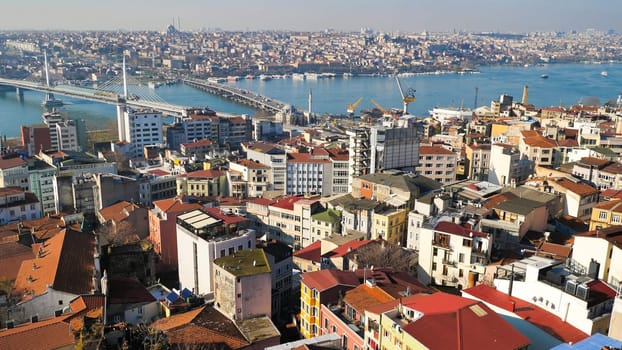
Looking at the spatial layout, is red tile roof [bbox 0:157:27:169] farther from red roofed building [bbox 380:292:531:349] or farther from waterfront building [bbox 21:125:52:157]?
red roofed building [bbox 380:292:531:349]

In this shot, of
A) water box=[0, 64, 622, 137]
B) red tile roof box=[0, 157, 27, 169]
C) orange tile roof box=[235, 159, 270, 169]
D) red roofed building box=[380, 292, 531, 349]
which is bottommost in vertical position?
water box=[0, 64, 622, 137]

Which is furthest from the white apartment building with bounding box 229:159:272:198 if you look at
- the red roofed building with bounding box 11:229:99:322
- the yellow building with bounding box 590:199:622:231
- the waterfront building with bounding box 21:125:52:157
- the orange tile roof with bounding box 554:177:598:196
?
the waterfront building with bounding box 21:125:52:157

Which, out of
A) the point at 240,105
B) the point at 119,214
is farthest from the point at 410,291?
the point at 240,105

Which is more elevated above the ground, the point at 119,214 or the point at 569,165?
the point at 569,165

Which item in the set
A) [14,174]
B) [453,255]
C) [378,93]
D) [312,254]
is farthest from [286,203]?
[378,93]

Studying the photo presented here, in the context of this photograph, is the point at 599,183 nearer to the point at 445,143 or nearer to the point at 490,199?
the point at 490,199
